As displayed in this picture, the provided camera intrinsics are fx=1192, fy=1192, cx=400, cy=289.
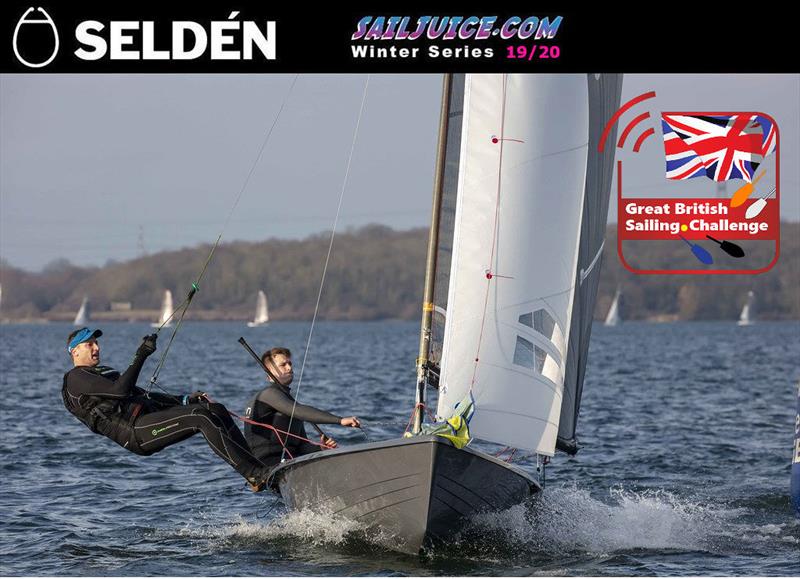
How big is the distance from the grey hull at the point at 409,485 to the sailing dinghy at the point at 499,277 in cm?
2

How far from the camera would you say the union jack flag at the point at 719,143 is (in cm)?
1253

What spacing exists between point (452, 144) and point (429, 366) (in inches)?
73.0

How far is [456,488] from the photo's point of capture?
8.76 metres

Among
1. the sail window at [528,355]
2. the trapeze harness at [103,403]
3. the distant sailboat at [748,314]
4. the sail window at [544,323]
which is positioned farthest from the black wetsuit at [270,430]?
the distant sailboat at [748,314]

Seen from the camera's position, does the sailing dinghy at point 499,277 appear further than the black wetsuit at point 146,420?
No

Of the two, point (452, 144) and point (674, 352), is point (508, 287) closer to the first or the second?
point (452, 144)

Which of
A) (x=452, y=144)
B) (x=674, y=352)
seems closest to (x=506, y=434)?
(x=452, y=144)

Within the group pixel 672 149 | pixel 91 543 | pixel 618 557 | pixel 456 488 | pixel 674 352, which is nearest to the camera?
pixel 456 488

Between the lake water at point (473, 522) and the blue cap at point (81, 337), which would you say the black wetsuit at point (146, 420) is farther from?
the lake water at point (473, 522)

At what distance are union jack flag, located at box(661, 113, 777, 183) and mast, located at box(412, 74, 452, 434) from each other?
11.7ft

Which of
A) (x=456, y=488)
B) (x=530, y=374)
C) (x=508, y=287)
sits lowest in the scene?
(x=456, y=488)

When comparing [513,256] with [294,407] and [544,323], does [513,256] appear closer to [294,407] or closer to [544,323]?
[544,323]

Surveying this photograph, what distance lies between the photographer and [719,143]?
1279cm

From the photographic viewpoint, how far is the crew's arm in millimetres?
9492
